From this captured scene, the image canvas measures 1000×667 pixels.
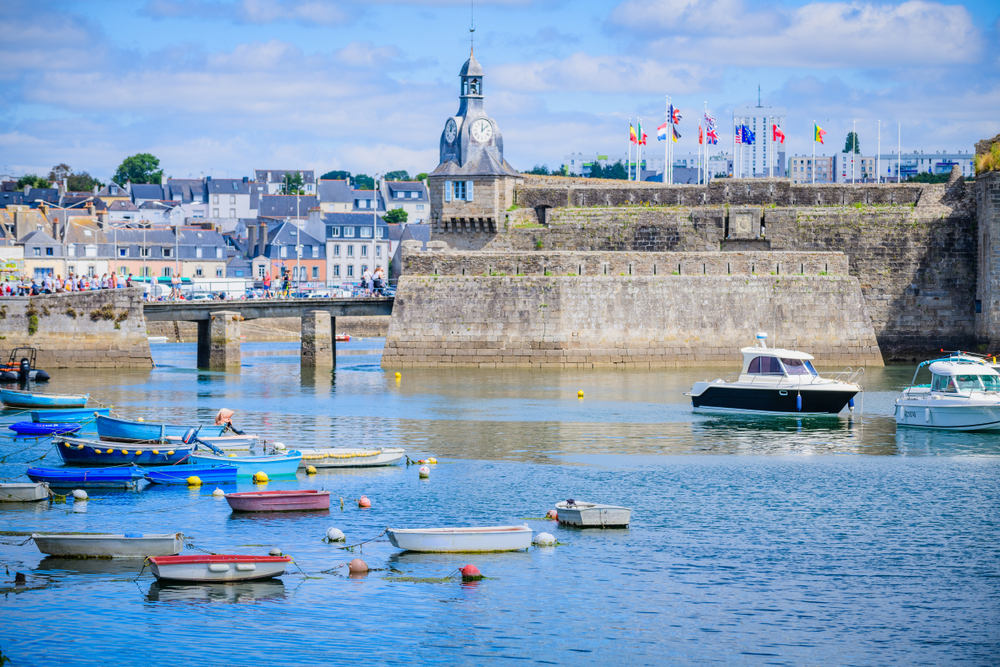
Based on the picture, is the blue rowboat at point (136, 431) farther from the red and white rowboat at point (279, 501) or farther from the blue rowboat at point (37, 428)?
the red and white rowboat at point (279, 501)

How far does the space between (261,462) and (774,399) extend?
1562 cm

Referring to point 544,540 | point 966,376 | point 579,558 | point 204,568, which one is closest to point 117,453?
point 204,568

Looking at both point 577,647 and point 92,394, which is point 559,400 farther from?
point 577,647

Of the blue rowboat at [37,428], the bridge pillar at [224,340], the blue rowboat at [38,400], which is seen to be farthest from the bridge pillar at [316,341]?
the blue rowboat at [37,428]

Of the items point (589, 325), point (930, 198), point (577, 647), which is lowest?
point (577, 647)

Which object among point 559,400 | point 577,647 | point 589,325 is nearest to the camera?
point 577,647

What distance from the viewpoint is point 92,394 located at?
132 ft

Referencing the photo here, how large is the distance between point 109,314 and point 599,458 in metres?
27.1

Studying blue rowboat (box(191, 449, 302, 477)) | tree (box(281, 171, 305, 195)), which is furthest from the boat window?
tree (box(281, 171, 305, 195))

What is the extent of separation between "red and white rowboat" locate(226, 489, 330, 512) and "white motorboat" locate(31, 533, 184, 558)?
3183mm

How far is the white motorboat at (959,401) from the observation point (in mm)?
31469

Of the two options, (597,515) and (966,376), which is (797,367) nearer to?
(966,376)

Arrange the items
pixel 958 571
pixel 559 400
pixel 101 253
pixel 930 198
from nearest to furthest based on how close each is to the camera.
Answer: pixel 958 571 → pixel 559 400 → pixel 930 198 → pixel 101 253

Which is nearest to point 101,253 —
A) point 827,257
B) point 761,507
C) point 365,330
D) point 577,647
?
point 365,330
